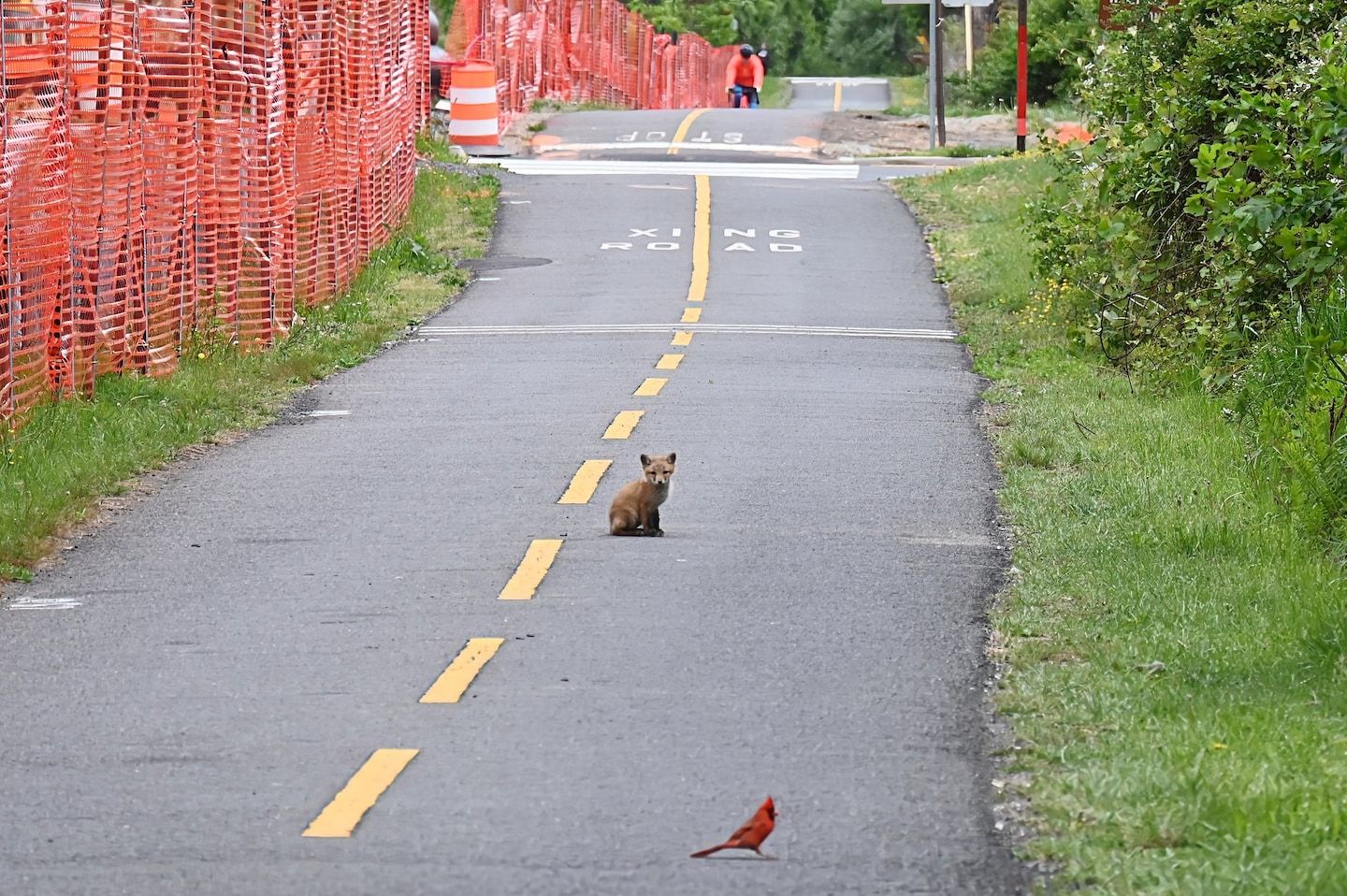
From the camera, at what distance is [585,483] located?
12586mm

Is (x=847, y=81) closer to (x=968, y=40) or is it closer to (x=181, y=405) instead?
(x=968, y=40)

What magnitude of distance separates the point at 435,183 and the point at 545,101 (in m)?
18.5

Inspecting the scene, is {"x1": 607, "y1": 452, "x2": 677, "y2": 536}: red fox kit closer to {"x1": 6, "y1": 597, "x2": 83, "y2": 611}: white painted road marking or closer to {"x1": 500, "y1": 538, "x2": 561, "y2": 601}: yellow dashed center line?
{"x1": 500, "y1": 538, "x2": 561, "y2": 601}: yellow dashed center line

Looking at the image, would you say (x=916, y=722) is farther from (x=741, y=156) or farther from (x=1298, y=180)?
(x=741, y=156)

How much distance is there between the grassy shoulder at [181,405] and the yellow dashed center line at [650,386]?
2368 mm

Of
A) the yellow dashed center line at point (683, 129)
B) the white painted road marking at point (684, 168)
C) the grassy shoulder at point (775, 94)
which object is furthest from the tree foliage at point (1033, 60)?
the grassy shoulder at point (775, 94)

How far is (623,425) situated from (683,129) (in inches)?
1092

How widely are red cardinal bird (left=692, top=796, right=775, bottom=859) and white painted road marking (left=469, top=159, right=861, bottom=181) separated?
27.5 m

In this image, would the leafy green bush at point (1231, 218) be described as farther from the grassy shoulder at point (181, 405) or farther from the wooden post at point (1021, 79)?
the wooden post at point (1021, 79)

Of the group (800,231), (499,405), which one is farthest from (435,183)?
(499,405)

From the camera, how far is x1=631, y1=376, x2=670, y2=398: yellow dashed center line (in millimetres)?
15962

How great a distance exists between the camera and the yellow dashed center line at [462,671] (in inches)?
328

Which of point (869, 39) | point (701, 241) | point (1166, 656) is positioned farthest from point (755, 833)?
point (869, 39)

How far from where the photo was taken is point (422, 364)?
1800cm
